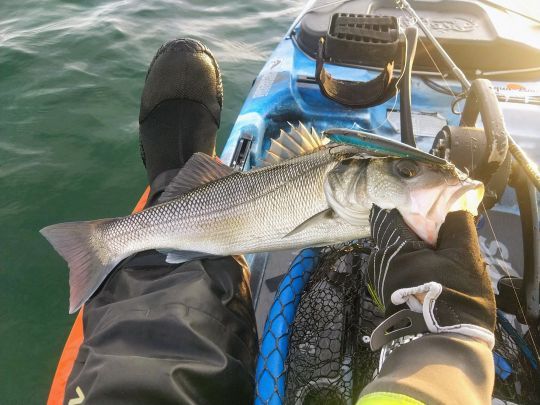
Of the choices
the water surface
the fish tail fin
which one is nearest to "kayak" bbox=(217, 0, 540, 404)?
the fish tail fin

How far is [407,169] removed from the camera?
5.83 feet

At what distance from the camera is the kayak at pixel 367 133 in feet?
6.82

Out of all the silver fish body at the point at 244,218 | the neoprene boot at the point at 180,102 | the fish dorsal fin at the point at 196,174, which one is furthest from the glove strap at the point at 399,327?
the neoprene boot at the point at 180,102

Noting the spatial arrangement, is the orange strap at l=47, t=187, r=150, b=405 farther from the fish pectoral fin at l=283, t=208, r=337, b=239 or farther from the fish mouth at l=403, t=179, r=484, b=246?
the fish mouth at l=403, t=179, r=484, b=246

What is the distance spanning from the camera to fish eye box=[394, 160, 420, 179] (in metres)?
1.77

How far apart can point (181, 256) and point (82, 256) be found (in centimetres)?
64

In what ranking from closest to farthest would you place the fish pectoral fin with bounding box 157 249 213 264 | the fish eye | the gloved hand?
1. the gloved hand
2. the fish eye
3. the fish pectoral fin with bounding box 157 249 213 264

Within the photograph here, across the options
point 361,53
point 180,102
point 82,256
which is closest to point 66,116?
point 180,102

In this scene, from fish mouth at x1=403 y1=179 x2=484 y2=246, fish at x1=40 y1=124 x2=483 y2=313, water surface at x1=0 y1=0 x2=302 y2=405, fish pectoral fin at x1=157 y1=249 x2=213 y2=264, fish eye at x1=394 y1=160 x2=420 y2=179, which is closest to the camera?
fish mouth at x1=403 y1=179 x2=484 y2=246

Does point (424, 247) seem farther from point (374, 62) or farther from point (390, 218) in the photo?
Result: point (374, 62)

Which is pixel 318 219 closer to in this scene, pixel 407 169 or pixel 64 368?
pixel 407 169

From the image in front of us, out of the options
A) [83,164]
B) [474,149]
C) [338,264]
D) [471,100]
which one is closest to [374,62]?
[471,100]

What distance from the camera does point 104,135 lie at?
15.8 feet

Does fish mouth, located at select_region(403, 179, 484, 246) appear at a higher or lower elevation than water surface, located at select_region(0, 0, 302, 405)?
higher
